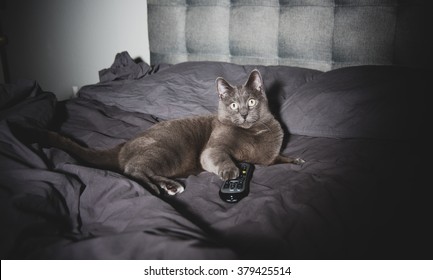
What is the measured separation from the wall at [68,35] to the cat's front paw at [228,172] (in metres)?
1.80

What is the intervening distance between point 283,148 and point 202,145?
370mm

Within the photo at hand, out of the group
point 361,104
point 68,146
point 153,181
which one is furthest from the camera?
point 361,104

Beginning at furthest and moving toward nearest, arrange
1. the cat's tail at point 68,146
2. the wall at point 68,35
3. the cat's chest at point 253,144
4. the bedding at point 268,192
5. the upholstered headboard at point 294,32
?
1. the wall at point 68,35
2. the upholstered headboard at point 294,32
3. the cat's chest at point 253,144
4. the cat's tail at point 68,146
5. the bedding at point 268,192

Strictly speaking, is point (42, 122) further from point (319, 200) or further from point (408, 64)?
point (408, 64)

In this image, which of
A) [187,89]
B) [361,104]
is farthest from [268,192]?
[187,89]

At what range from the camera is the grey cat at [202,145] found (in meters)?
1.07

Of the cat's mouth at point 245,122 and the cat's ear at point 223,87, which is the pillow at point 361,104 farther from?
the cat's ear at point 223,87

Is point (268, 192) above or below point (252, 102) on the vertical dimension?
below

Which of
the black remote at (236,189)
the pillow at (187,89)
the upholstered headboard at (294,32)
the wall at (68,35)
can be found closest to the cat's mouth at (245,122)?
the pillow at (187,89)

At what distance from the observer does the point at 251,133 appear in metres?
1.37

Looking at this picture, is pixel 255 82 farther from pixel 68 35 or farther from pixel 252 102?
pixel 68 35

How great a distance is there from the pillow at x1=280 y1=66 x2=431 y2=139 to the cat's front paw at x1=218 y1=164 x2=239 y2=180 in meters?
0.49

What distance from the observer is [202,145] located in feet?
4.50

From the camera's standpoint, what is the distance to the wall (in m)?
2.47
